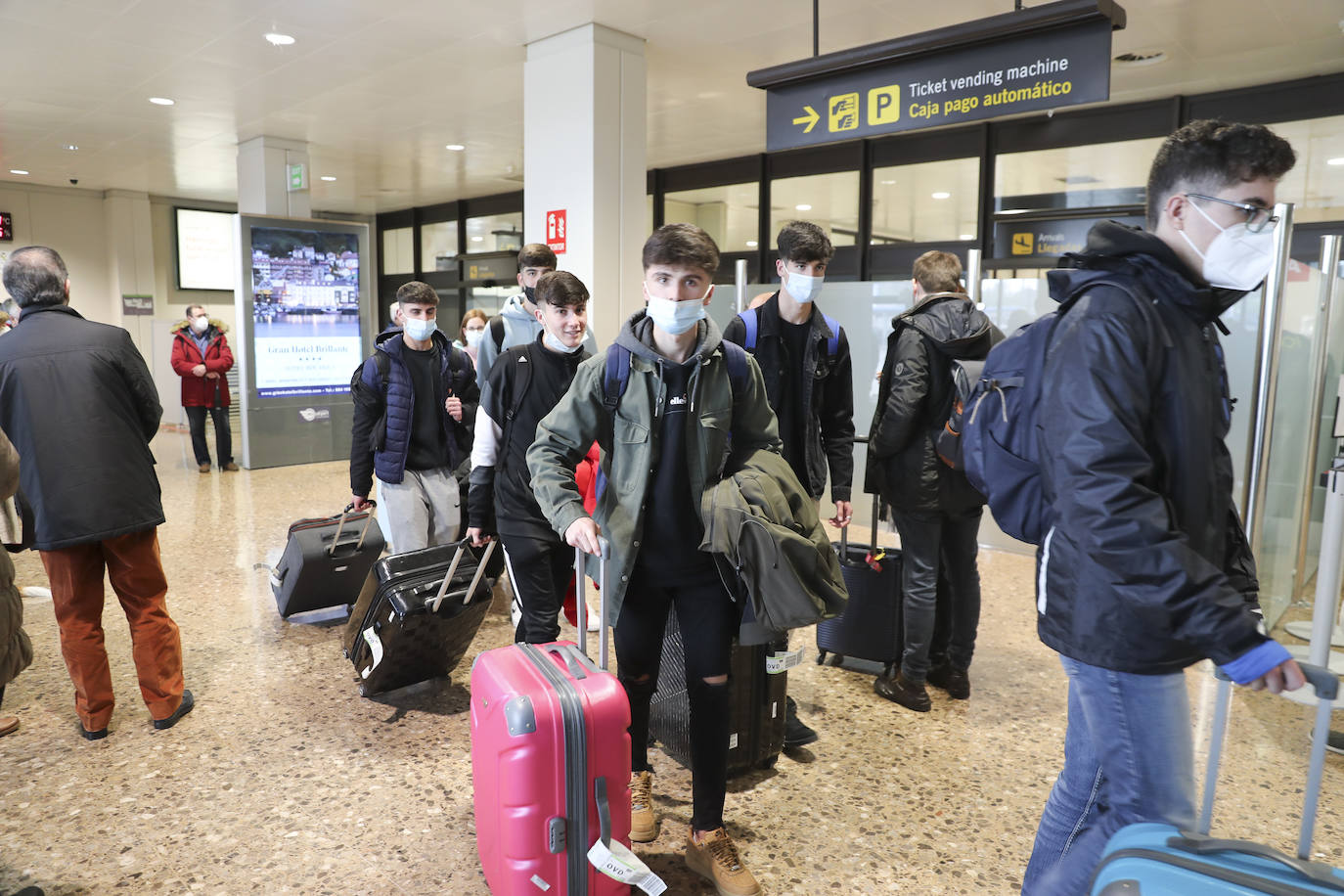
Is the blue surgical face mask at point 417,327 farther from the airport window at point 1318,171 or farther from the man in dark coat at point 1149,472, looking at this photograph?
the airport window at point 1318,171

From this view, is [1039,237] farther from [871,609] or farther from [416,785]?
[416,785]

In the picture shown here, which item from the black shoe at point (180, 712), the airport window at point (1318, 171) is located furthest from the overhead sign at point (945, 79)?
the airport window at point (1318, 171)

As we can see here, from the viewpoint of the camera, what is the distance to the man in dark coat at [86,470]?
2.95 metres

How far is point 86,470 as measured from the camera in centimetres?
298

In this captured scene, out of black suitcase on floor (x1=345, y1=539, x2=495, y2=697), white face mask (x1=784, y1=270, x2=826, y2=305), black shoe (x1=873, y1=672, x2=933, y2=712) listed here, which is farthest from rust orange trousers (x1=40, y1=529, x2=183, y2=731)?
black shoe (x1=873, y1=672, x2=933, y2=712)

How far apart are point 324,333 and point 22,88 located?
325 cm

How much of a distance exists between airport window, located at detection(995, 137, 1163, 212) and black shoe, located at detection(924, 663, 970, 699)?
16.9 ft

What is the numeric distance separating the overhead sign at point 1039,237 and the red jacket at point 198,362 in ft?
25.2

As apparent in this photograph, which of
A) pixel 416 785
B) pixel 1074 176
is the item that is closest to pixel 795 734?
pixel 416 785

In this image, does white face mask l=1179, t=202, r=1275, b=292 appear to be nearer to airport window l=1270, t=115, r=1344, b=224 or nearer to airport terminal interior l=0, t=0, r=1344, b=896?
airport terminal interior l=0, t=0, r=1344, b=896

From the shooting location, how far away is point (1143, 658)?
146cm

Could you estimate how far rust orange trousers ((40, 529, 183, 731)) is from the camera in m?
3.08

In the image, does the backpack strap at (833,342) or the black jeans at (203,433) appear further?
the black jeans at (203,433)

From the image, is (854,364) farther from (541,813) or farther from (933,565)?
(541,813)
